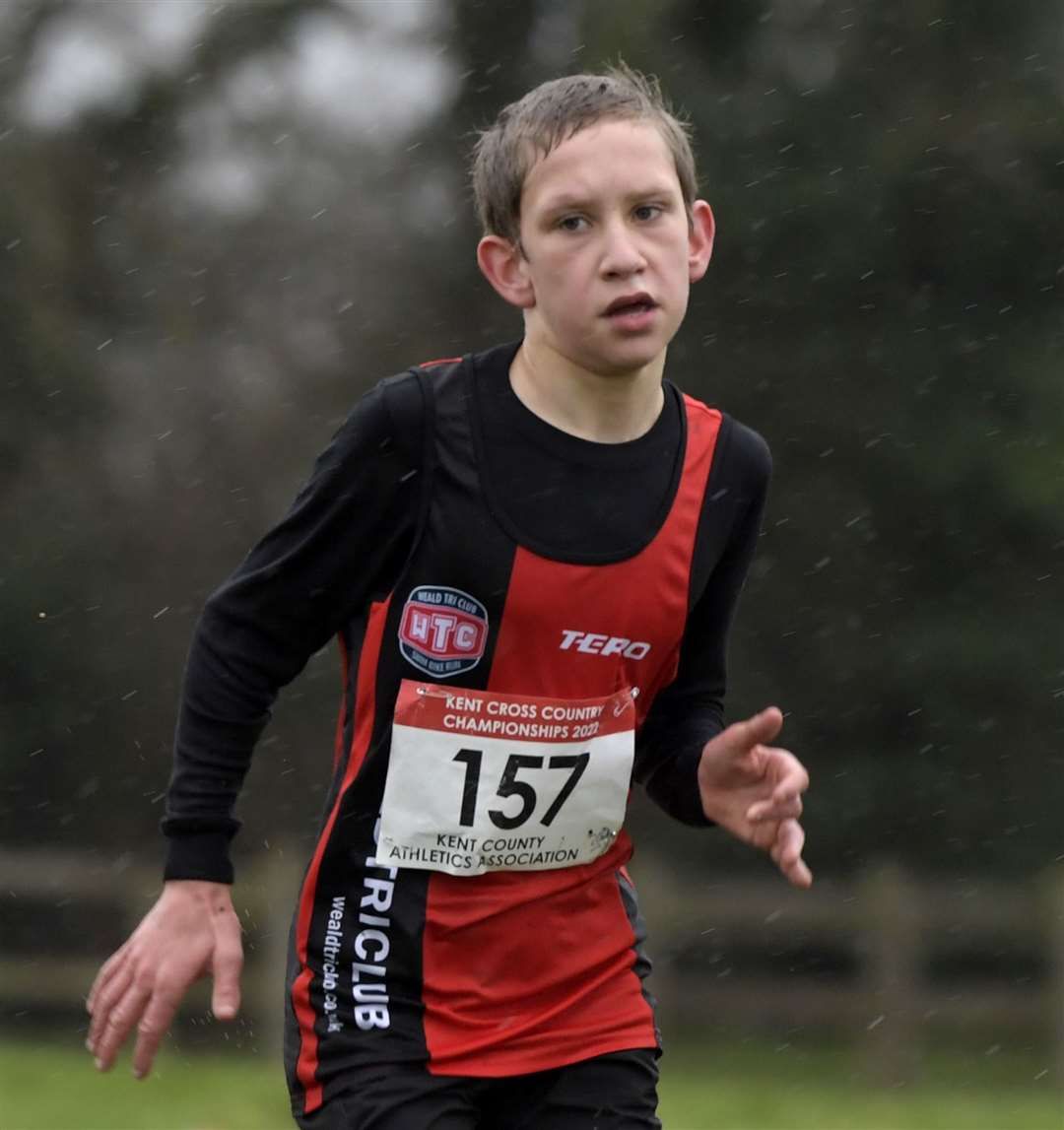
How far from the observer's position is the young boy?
3.57 m

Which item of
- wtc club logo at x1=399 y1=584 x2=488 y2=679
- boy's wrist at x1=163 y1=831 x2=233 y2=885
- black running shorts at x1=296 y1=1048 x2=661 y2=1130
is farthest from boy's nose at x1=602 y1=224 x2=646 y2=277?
black running shorts at x1=296 y1=1048 x2=661 y2=1130

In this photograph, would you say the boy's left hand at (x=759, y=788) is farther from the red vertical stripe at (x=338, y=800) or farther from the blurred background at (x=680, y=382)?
the blurred background at (x=680, y=382)

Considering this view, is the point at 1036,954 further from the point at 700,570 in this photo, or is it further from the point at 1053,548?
the point at 700,570

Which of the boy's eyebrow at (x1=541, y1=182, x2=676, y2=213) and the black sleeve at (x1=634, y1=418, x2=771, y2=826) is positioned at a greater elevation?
the boy's eyebrow at (x1=541, y1=182, x2=676, y2=213)

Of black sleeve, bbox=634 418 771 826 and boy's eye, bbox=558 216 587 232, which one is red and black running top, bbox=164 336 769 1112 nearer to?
black sleeve, bbox=634 418 771 826

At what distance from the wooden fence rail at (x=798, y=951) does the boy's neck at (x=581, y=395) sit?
31.0ft

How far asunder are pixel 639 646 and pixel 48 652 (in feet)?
42.9

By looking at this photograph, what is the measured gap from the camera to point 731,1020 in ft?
50.2

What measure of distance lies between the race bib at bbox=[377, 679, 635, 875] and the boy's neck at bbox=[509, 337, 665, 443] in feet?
1.66

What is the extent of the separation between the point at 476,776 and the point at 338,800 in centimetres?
26

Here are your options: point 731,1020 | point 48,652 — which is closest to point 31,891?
point 48,652

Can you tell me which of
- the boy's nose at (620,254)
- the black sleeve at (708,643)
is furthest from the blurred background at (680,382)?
the boy's nose at (620,254)

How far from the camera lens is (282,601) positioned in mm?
3658

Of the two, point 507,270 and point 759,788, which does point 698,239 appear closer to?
point 507,270
